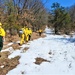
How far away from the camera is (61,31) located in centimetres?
A: 4903

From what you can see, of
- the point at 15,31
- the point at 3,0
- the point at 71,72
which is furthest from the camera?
the point at 15,31

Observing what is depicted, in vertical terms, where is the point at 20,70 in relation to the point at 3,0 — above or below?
below

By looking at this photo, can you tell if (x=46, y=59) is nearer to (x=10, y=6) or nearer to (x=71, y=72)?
(x=71, y=72)

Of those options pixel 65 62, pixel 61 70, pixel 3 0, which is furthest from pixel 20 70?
pixel 3 0

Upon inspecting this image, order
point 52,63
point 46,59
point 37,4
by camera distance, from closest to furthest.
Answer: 1. point 52,63
2. point 46,59
3. point 37,4

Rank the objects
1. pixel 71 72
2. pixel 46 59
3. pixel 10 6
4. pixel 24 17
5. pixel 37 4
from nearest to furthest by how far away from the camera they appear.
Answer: pixel 71 72
pixel 46 59
pixel 10 6
pixel 24 17
pixel 37 4

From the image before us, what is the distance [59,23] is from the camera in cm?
4856

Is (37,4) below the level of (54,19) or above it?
above

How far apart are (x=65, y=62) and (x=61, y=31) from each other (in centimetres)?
3814

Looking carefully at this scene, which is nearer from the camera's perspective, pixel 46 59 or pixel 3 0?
pixel 46 59

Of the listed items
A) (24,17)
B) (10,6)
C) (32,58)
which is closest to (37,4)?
(24,17)

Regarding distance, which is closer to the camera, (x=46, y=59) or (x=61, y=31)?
(x=46, y=59)

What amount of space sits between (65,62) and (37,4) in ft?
121

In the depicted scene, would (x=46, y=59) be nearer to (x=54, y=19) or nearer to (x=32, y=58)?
(x=32, y=58)
